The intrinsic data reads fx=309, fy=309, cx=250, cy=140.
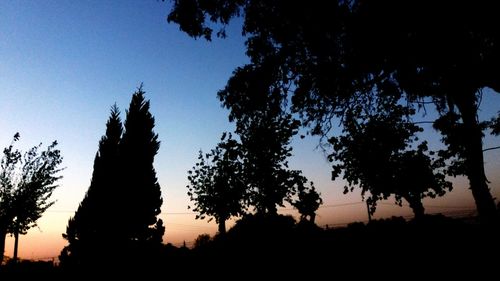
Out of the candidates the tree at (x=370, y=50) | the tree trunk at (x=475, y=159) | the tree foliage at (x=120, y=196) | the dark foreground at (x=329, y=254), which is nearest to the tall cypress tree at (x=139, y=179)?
the tree foliage at (x=120, y=196)

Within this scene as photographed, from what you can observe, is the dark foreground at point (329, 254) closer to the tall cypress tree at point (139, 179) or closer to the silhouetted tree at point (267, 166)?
the tall cypress tree at point (139, 179)

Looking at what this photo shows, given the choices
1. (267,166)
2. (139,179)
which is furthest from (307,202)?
(139,179)

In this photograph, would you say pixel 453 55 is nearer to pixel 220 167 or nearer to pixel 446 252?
pixel 446 252

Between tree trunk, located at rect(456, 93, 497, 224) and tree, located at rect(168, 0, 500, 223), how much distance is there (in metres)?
0.03

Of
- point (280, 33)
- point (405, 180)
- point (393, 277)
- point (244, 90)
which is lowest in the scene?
point (393, 277)

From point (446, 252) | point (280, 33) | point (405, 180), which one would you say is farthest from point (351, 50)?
point (405, 180)

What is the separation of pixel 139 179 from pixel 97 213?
310 centimetres

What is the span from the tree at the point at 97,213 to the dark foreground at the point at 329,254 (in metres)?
5.40

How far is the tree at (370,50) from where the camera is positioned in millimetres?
8750

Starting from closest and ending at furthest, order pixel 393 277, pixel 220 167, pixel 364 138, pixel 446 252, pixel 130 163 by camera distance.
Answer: pixel 393 277 < pixel 446 252 < pixel 364 138 < pixel 130 163 < pixel 220 167

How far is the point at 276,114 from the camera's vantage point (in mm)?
12828

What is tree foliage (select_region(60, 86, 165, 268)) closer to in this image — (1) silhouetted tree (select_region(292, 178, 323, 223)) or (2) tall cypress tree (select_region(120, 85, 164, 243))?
(2) tall cypress tree (select_region(120, 85, 164, 243))

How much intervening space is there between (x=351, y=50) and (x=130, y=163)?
1533 cm

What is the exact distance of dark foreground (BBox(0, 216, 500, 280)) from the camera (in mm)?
7934
